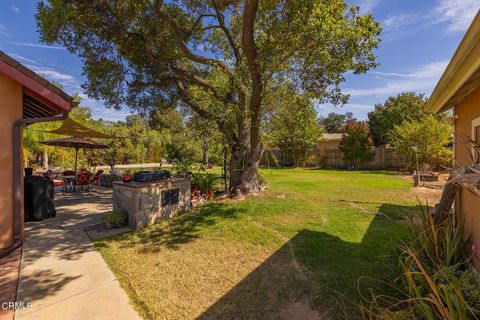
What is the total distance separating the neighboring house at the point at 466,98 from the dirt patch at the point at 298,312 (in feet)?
8.24

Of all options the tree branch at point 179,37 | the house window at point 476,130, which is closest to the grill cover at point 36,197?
the tree branch at point 179,37

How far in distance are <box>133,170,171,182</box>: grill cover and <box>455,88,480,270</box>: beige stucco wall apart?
7.00 meters

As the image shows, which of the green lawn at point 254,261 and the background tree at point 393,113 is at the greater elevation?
the background tree at point 393,113

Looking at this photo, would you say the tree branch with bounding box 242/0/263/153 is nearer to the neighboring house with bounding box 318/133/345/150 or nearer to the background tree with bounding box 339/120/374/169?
the background tree with bounding box 339/120/374/169

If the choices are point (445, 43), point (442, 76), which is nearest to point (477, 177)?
point (442, 76)

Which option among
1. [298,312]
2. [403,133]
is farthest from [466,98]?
[403,133]

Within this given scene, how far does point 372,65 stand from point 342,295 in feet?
18.9

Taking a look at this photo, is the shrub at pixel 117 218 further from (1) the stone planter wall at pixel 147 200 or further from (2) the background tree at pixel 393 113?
(2) the background tree at pixel 393 113

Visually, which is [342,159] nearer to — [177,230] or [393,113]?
[393,113]

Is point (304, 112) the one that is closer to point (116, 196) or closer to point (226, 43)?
point (226, 43)

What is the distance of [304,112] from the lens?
10.1 meters

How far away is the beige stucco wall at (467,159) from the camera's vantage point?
12.9 ft

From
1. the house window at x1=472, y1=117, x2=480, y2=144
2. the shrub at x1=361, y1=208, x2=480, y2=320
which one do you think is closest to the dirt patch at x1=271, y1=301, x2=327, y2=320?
the shrub at x1=361, y1=208, x2=480, y2=320

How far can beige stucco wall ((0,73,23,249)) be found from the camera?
Result: 5.27m
